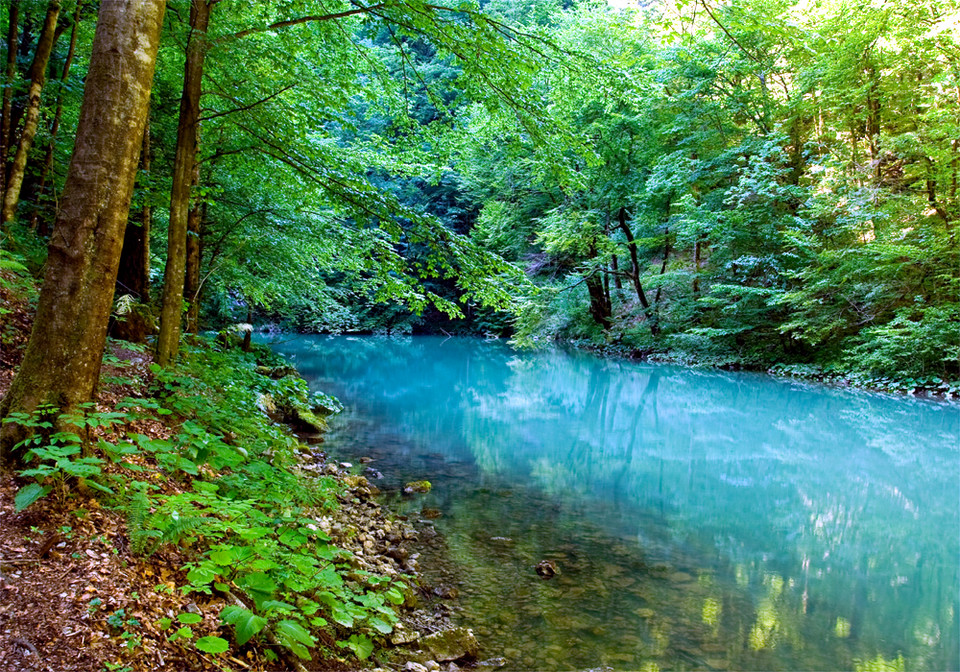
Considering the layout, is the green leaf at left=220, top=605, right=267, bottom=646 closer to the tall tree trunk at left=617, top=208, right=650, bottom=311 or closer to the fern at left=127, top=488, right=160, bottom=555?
the fern at left=127, top=488, right=160, bottom=555

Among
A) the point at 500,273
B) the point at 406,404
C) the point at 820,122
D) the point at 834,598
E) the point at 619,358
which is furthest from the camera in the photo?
the point at 619,358

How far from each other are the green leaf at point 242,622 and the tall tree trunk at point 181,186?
345 cm

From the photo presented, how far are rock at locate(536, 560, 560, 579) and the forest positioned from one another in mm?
1243

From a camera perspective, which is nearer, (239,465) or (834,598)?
(239,465)

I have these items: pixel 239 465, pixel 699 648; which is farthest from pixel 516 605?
pixel 239 465

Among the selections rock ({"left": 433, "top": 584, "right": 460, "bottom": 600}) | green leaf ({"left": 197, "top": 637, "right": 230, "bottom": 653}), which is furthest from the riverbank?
green leaf ({"left": 197, "top": 637, "right": 230, "bottom": 653})

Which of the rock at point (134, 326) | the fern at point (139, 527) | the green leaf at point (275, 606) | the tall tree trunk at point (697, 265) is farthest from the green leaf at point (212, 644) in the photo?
the tall tree trunk at point (697, 265)

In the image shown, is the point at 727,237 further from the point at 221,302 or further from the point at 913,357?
the point at 221,302

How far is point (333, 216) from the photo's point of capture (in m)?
8.41

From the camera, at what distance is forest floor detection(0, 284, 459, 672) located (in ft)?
6.21

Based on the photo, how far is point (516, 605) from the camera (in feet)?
13.7

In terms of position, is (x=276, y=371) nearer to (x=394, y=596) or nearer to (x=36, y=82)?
(x=36, y=82)

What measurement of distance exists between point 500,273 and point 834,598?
3.87 metres

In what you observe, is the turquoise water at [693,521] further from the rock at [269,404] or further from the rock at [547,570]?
the rock at [269,404]
